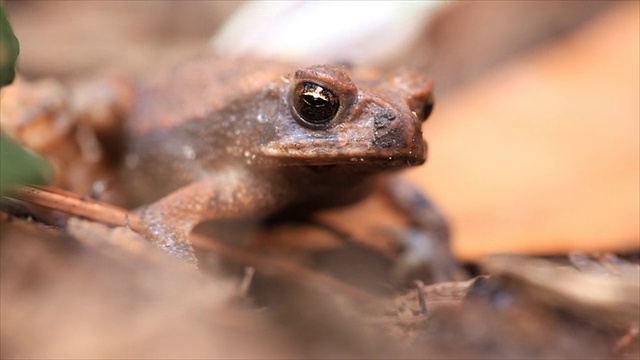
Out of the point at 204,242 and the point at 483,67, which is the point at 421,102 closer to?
the point at 204,242

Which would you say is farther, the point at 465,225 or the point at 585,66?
the point at 585,66

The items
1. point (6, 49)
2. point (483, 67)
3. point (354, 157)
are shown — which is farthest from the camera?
point (483, 67)

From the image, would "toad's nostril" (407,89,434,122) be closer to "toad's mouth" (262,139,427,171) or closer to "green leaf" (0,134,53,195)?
"toad's mouth" (262,139,427,171)

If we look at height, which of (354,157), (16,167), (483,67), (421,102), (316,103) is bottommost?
(16,167)

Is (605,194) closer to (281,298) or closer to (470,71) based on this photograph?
(281,298)

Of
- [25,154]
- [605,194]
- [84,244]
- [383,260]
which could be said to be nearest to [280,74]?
[383,260]

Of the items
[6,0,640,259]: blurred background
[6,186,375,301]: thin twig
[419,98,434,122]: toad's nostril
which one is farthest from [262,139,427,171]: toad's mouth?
[6,0,640,259]: blurred background

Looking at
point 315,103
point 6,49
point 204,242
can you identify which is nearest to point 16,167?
point 6,49
